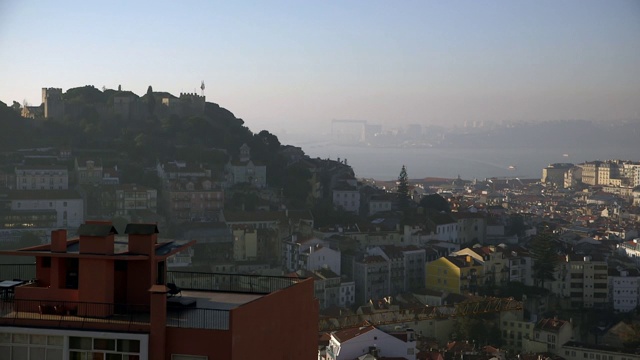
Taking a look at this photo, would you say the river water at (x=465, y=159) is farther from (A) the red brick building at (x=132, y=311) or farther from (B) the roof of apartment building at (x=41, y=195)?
(A) the red brick building at (x=132, y=311)

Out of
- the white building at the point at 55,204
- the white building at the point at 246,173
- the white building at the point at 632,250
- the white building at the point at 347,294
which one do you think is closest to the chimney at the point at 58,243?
the white building at the point at 347,294

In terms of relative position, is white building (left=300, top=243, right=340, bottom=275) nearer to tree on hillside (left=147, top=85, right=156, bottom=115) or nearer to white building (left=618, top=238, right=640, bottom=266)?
white building (left=618, top=238, right=640, bottom=266)

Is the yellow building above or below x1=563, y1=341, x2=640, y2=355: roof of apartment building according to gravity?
above

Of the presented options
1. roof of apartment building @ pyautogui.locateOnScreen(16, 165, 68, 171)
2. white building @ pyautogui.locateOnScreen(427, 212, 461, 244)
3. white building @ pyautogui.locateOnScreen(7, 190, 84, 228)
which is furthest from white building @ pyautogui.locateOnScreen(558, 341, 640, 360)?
roof of apartment building @ pyautogui.locateOnScreen(16, 165, 68, 171)

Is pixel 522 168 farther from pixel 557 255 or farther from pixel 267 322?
pixel 267 322

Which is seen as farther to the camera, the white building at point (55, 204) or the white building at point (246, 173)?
the white building at point (246, 173)

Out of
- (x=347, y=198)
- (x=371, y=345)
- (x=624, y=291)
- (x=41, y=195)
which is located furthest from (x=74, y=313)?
(x=347, y=198)
